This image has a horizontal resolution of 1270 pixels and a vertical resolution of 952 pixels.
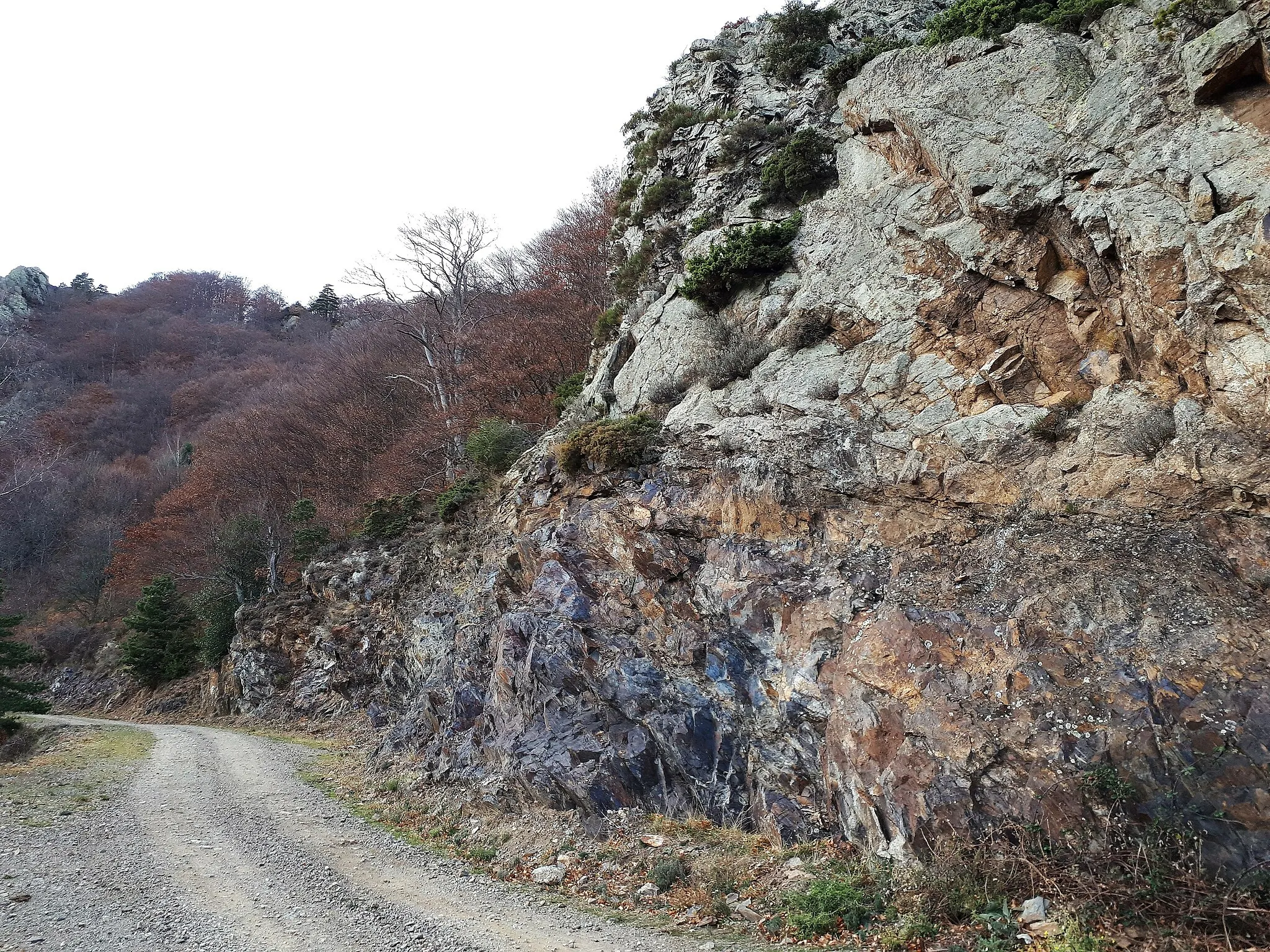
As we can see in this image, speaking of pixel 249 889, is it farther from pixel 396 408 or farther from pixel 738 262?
pixel 396 408

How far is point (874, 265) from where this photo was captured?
11.2 meters

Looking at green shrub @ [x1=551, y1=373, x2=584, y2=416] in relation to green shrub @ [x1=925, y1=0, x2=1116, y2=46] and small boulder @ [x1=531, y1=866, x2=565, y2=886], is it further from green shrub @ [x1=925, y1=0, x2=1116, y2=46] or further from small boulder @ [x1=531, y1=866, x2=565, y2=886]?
small boulder @ [x1=531, y1=866, x2=565, y2=886]

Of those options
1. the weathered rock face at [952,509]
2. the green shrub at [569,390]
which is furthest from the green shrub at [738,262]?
the green shrub at [569,390]

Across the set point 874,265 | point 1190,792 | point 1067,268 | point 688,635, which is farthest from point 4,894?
point 1067,268

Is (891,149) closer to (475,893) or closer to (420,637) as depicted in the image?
(475,893)

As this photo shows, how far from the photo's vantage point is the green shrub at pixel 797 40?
57.5 feet

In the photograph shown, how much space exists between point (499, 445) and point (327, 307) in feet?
205

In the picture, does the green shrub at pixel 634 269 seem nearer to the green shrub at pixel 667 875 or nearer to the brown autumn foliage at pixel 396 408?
the brown autumn foliage at pixel 396 408

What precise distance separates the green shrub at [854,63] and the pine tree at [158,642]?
30.3 metres

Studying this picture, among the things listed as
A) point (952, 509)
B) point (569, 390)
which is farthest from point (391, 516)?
point (952, 509)

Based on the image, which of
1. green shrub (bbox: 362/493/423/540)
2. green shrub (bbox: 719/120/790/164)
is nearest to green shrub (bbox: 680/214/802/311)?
green shrub (bbox: 719/120/790/164)

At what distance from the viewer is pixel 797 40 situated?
1816 cm

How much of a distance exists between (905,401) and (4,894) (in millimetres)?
13852

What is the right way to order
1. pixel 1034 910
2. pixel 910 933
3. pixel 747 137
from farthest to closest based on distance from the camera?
pixel 747 137
pixel 910 933
pixel 1034 910
